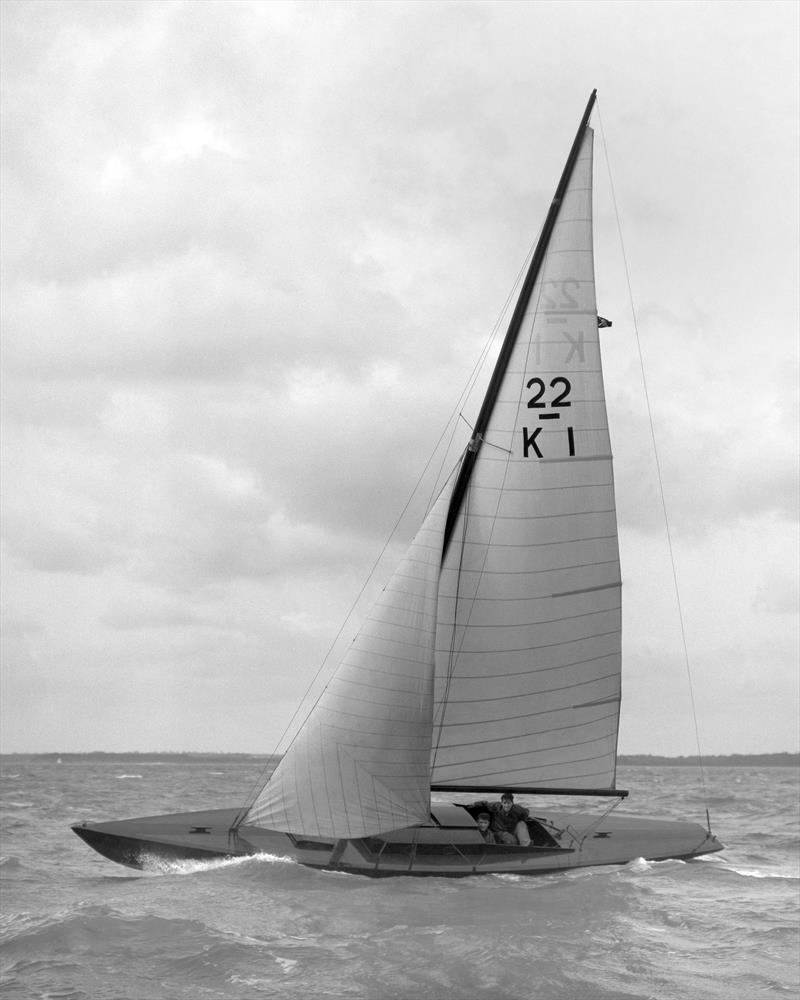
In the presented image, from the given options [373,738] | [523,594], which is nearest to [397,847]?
[373,738]

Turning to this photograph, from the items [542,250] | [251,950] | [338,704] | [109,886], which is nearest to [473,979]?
[251,950]

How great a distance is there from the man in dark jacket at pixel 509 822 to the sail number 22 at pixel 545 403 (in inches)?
209

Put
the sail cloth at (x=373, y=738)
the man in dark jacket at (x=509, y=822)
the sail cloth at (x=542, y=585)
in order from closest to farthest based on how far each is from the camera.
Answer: the sail cloth at (x=373, y=738) < the sail cloth at (x=542, y=585) < the man in dark jacket at (x=509, y=822)

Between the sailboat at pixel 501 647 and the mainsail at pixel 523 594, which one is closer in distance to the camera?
the sailboat at pixel 501 647

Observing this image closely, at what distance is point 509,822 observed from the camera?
1844 cm

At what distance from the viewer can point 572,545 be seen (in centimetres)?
1794

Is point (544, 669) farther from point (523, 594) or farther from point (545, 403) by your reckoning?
point (545, 403)

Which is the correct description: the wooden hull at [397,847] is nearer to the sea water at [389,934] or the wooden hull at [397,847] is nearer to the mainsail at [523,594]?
the sea water at [389,934]

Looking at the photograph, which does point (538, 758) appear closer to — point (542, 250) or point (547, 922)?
point (547, 922)

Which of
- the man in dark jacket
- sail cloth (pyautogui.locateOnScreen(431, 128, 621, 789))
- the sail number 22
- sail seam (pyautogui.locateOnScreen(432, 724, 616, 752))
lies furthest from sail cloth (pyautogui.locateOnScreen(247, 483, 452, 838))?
the sail number 22

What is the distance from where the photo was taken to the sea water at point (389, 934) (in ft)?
41.1

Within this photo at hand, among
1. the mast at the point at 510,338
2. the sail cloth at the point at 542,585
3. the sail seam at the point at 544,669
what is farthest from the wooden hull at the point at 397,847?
the mast at the point at 510,338

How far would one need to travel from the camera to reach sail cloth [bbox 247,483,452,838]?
1689 centimetres

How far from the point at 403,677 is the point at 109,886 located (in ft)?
21.2
